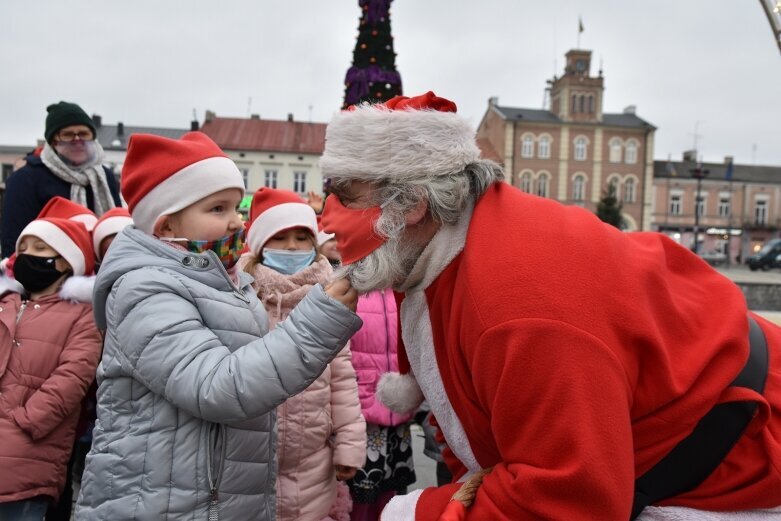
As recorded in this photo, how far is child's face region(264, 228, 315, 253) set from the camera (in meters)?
3.37

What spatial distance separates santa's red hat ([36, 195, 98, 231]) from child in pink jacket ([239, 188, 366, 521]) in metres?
1.09

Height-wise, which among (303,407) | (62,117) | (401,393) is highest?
(62,117)

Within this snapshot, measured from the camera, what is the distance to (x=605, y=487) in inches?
46.9

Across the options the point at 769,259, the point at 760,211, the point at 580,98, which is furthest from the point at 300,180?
the point at 760,211

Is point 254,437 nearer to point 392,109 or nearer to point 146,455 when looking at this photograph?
point 146,455

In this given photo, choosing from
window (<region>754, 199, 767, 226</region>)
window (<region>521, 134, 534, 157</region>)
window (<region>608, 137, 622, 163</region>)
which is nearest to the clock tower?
window (<region>608, 137, 622, 163</region>)

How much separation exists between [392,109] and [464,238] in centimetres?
42

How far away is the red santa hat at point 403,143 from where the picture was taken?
59.4 inches

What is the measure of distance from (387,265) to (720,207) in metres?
60.9

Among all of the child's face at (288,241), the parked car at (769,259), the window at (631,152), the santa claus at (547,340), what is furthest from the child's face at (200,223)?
the window at (631,152)

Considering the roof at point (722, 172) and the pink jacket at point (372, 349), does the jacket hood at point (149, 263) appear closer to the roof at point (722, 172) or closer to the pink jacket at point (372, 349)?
the pink jacket at point (372, 349)

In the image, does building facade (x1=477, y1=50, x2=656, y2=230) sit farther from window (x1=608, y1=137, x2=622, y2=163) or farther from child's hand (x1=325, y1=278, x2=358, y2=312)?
child's hand (x1=325, y1=278, x2=358, y2=312)

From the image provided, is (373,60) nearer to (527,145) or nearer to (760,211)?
(527,145)

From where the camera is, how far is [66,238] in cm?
326
